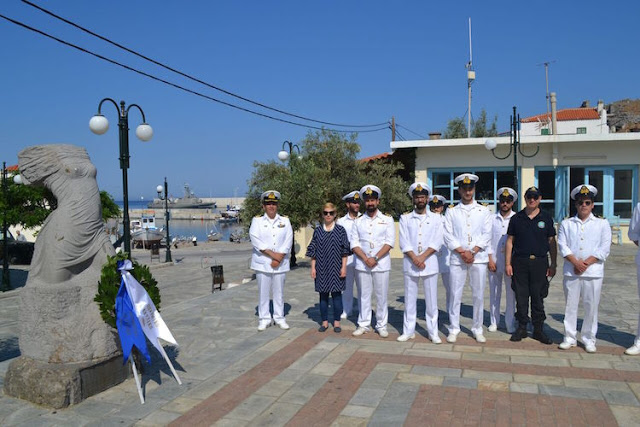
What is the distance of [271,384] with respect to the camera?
16.9 ft

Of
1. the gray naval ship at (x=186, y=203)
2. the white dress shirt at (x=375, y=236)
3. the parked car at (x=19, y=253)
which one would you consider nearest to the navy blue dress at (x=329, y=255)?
the white dress shirt at (x=375, y=236)

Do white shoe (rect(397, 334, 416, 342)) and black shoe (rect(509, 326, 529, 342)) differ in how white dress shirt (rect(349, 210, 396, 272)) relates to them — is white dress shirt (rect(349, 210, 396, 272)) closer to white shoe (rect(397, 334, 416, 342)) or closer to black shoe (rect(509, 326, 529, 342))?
white shoe (rect(397, 334, 416, 342))

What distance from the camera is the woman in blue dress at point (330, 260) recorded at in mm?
6934

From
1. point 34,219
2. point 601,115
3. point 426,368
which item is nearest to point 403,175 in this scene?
point 34,219

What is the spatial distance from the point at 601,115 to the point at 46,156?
37.8 metres

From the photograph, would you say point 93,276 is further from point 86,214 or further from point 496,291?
point 496,291

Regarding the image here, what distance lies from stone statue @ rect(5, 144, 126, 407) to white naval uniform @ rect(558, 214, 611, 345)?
16.8ft

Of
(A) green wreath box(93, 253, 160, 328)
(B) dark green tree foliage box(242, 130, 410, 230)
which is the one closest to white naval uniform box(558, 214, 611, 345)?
(A) green wreath box(93, 253, 160, 328)

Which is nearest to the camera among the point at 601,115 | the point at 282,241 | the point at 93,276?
the point at 93,276

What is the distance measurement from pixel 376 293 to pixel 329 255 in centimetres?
82

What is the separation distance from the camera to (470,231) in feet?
21.1

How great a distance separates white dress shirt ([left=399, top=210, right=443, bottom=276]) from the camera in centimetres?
646

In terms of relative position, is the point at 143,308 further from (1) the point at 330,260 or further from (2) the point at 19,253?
(2) the point at 19,253

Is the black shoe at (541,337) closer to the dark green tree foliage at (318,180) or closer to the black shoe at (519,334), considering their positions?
the black shoe at (519,334)
